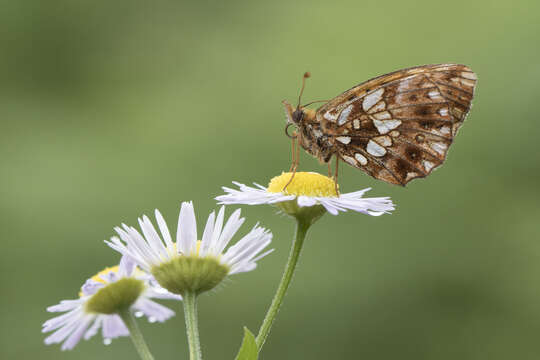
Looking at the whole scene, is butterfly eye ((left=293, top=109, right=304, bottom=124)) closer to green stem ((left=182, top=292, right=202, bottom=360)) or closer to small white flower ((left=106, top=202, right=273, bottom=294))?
small white flower ((left=106, top=202, right=273, bottom=294))

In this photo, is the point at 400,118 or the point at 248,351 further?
the point at 400,118

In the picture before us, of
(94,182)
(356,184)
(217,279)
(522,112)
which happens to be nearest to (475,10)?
(522,112)

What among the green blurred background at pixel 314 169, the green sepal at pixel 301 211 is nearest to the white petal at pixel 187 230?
the green sepal at pixel 301 211

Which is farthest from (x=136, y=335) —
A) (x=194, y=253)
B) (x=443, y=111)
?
(x=443, y=111)

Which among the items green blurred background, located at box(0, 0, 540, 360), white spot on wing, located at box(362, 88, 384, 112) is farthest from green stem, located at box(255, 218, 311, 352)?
green blurred background, located at box(0, 0, 540, 360)

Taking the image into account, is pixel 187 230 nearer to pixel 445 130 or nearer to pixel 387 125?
pixel 387 125

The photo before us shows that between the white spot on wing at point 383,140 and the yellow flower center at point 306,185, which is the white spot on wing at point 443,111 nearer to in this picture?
the white spot on wing at point 383,140

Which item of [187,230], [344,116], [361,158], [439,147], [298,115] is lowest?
[187,230]

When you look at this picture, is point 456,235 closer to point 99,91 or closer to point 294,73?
point 294,73
